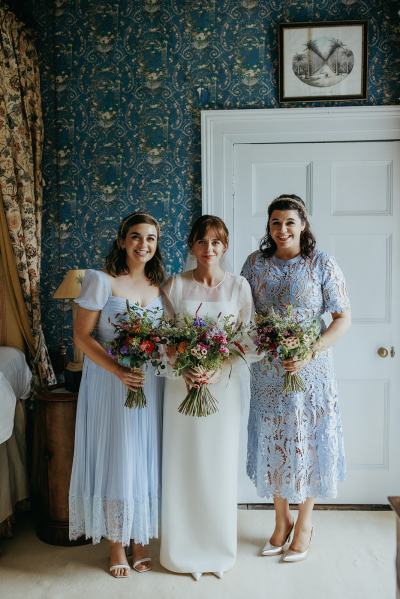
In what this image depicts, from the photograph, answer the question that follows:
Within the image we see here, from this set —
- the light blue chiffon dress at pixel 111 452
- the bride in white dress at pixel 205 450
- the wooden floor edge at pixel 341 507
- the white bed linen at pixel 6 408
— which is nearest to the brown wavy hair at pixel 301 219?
the bride in white dress at pixel 205 450

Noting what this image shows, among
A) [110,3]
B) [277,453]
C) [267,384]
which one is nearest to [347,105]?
[110,3]

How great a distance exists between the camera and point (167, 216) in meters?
3.39

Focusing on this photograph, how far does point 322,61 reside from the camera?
10.8ft

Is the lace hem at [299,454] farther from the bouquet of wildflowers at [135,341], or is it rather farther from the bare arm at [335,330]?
the bouquet of wildflowers at [135,341]

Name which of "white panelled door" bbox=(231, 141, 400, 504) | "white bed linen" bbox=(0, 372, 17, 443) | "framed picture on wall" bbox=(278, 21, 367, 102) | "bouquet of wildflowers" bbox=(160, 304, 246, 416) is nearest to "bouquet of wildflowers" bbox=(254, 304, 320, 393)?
"bouquet of wildflowers" bbox=(160, 304, 246, 416)

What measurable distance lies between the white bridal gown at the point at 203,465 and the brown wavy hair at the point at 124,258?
0.16m

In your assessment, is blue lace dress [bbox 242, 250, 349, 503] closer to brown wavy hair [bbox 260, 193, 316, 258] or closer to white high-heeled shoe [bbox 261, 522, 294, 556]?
brown wavy hair [bbox 260, 193, 316, 258]

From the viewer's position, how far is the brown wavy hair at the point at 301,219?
2621 millimetres

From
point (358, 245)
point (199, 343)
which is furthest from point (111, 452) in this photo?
point (358, 245)

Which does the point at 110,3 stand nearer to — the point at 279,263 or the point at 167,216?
the point at 167,216

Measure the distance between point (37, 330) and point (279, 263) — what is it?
60.5 inches

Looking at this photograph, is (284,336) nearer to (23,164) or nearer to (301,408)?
(301,408)

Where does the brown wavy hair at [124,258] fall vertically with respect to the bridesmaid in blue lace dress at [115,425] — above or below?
above

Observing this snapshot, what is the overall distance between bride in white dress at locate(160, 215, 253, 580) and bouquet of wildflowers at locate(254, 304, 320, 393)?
18cm
